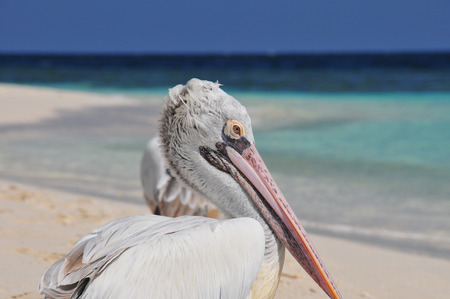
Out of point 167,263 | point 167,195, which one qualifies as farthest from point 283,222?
point 167,195

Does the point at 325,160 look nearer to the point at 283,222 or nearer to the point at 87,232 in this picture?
the point at 87,232

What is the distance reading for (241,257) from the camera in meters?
2.23

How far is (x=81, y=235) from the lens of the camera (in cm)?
420

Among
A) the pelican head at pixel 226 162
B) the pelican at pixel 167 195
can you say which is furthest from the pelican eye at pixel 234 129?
the pelican at pixel 167 195

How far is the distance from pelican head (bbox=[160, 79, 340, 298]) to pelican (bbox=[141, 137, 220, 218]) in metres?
0.90

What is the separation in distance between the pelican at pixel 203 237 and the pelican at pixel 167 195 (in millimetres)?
923

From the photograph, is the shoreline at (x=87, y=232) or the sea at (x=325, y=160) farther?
the sea at (x=325, y=160)

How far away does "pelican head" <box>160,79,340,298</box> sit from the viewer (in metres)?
2.53

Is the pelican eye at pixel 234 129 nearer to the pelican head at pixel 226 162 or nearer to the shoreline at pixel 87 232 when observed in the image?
Answer: the pelican head at pixel 226 162

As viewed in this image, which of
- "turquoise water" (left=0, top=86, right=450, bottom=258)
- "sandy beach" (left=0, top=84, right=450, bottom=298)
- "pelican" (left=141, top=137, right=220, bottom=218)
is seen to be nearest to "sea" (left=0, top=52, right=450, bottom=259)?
"turquoise water" (left=0, top=86, right=450, bottom=258)

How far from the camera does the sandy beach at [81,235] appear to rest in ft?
11.3

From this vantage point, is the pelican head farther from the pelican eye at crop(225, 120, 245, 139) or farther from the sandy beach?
the sandy beach

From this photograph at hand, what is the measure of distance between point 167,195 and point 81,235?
749 mm

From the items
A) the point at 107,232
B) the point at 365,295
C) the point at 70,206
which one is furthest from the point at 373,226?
the point at 107,232
